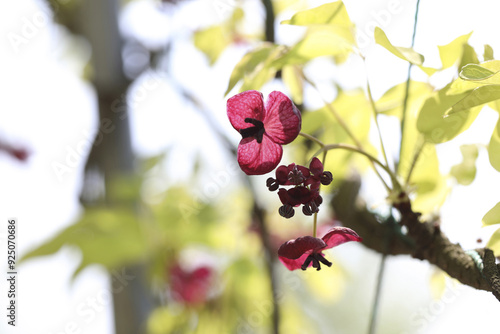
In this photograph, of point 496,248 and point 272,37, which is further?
point 272,37

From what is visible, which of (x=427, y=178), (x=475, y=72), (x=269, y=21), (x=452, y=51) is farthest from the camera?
(x=269, y=21)

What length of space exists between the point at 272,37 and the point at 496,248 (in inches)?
16.9

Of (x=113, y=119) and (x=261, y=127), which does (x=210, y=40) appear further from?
(x=261, y=127)

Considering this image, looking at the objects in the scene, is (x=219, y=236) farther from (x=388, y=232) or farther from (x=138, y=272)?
(x=388, y=232)

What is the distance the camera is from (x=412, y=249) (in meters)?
0.54

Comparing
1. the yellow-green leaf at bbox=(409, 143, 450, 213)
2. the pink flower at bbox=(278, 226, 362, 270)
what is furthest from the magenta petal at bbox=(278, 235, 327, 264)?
the yellow-green leaf at bbox=(409, 143, 450, 213)

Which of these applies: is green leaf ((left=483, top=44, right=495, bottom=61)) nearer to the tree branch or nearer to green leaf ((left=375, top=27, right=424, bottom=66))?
green leaf ((left=375, top=27, right=424, bottom=66))

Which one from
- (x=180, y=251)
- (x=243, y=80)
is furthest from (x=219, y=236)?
(x=243, y=80)

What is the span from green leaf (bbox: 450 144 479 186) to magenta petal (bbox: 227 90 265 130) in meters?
0.27

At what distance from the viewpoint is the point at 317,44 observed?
20.1 inches

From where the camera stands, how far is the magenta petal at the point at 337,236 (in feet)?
1.37

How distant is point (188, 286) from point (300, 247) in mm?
997

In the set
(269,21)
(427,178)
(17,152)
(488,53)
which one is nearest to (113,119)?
(17,152)

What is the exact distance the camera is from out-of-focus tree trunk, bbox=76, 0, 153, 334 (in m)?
1.31
